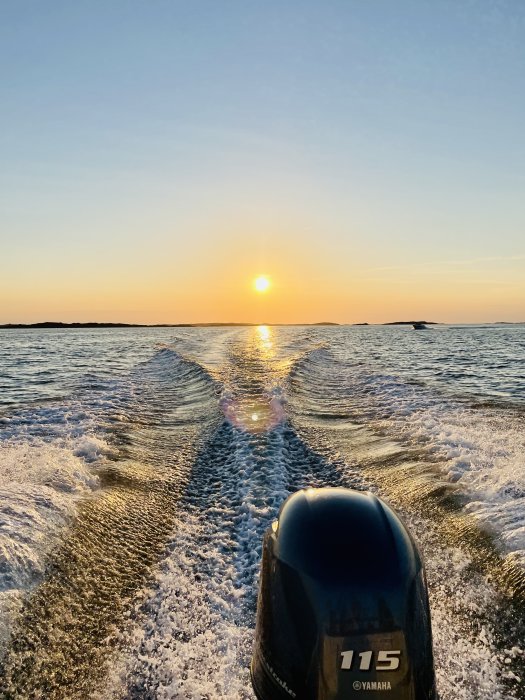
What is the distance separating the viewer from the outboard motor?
217 centimetres

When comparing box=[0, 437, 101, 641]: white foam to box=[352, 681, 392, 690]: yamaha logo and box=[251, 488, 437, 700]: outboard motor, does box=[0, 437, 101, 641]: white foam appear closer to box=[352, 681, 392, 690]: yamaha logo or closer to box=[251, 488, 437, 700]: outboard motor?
box=[251, 488, 437, 700]: outboard motor

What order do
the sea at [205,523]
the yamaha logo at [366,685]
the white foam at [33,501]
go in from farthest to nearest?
the white foam at [33,501] → the sea at [205,523] → the yamaha logo at [366,685]

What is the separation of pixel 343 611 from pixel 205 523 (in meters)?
3.68

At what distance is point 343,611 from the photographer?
221 centimetres

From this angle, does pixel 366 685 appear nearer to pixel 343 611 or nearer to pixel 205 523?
pixel 343 611

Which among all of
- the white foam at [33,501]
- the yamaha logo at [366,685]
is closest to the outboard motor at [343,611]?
the yamaha logo at [366,685]

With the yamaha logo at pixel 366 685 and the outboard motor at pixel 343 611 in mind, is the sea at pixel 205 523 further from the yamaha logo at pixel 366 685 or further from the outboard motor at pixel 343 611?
the yamaha logo at pixel 366 685

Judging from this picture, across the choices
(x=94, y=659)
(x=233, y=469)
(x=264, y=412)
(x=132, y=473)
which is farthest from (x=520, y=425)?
(x=94, y=659)

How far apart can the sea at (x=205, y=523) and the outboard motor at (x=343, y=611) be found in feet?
0.50

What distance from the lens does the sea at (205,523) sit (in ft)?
11.0

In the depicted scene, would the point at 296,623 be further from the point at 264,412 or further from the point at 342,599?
the point at 264,412

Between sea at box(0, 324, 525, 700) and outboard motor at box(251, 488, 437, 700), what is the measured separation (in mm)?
153

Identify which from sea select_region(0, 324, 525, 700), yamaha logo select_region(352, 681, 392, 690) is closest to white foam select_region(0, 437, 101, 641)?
sea select_region(0, 324, 525, 700)

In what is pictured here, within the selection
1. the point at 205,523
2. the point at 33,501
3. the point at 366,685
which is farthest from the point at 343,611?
the point at 33,501
